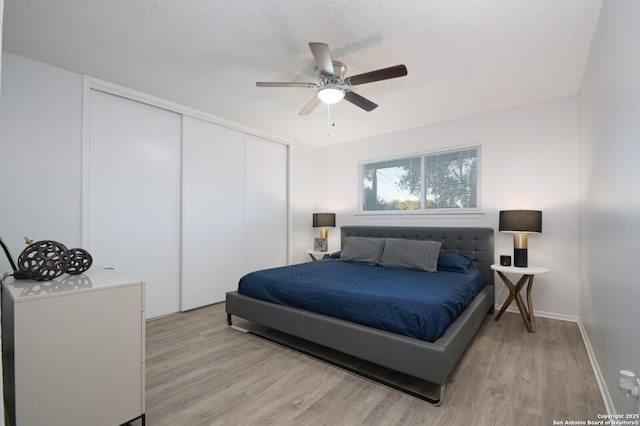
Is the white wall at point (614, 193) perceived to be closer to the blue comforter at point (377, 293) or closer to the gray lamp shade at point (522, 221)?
the gray lamp shade at point (522, 221)

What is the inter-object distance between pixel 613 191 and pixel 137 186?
13.2ft

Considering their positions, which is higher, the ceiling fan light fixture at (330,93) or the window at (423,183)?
the ceiling fan light fixture at (330,93)

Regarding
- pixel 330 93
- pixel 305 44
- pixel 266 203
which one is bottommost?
pixel 266 203

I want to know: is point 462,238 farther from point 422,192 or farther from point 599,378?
point 599,378

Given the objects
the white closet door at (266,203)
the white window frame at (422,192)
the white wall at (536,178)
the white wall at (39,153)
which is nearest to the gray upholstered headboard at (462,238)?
the white wall at (536,178)

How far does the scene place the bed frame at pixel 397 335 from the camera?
6.29ft

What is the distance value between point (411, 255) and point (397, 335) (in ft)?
5.48

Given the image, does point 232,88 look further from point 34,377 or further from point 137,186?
point 34,377

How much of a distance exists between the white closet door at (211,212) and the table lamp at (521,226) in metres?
3.35

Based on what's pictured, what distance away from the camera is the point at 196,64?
2.72 meters

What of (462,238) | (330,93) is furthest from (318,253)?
(330,93)

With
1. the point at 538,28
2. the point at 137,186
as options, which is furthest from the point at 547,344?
the point at 137,186

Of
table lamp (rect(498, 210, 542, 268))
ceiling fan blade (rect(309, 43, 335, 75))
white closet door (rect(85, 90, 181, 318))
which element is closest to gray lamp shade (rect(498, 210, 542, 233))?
table lamp (rect(498, 210, 542, 268))

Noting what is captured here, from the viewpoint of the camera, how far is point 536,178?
139 inches
